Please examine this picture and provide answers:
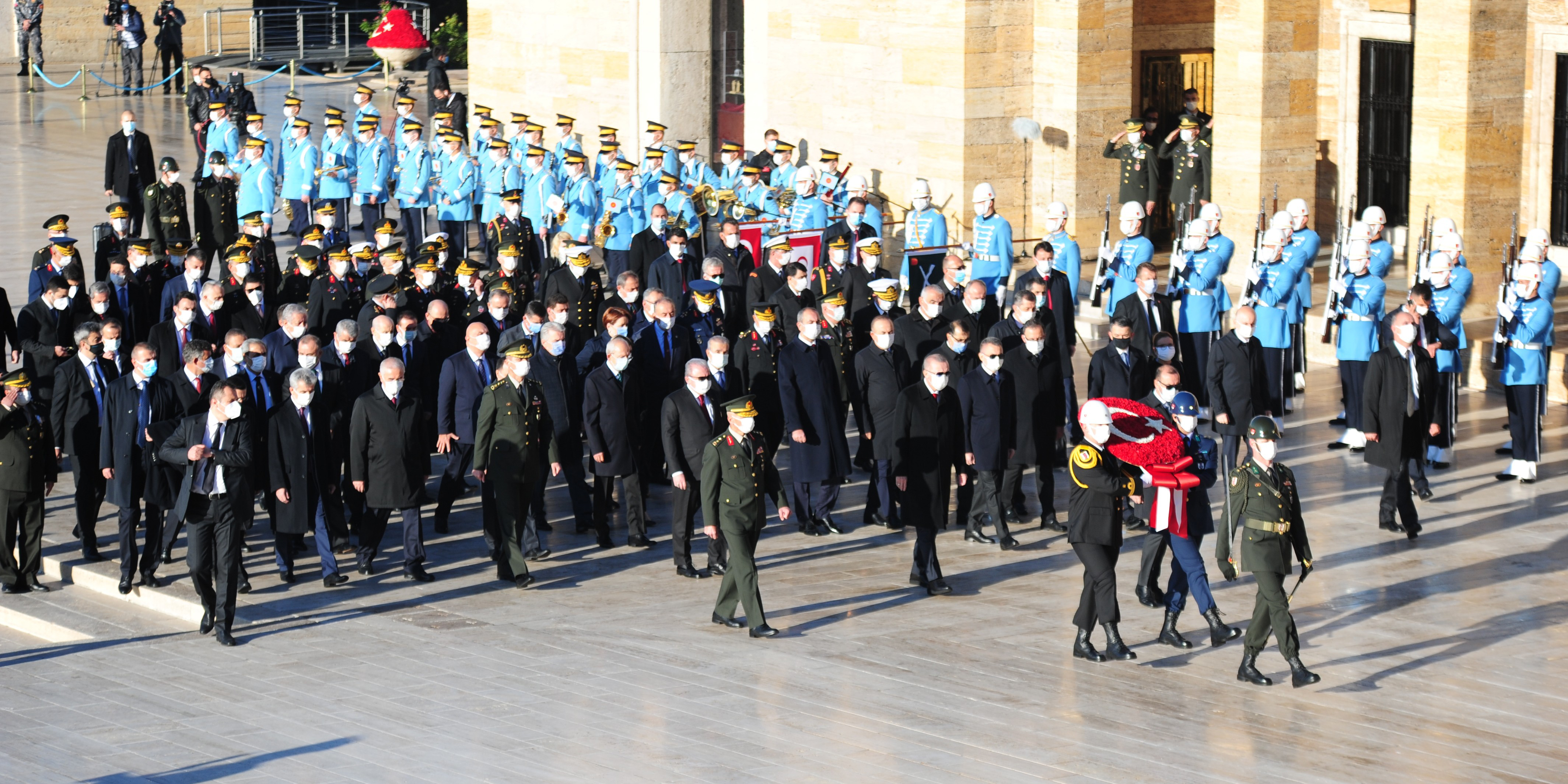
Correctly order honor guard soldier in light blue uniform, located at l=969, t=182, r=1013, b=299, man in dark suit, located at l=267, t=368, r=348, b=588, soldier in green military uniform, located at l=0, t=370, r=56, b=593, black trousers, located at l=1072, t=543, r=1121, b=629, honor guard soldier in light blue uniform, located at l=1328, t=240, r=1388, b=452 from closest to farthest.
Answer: black trousers, located at l=1072, t=543, r=1121, b=629 → soldier in green military uniform, located at l=0, t=370, r=56, b=593 → man in dark suit, located at l=267, t=368, r=348, b=588 → honor guard soldier in light blue uniform, located at l=1328, t=240, r=1388, b=452 → honor guard soldier in light blue uniform, located at l=969, t=182, r=1013, b=299

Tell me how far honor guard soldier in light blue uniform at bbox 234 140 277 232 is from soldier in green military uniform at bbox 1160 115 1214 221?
9242 mm

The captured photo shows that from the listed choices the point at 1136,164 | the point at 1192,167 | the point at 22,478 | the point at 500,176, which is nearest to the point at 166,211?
the point at 500,176

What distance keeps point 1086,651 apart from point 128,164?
53.2ft

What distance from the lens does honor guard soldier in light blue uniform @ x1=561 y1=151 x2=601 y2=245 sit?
2228 centimetres

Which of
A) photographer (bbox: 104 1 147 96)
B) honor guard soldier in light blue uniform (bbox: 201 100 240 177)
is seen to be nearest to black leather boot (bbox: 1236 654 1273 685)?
honor guard soldier in light blue uniform (bbox: 201 100 240 177)

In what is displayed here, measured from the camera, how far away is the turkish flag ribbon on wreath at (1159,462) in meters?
11.6

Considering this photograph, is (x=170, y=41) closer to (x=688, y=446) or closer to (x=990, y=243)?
(x=990, y=243)

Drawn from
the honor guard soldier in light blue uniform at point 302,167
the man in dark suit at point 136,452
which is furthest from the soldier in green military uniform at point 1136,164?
the man in dark suit at point 136,452

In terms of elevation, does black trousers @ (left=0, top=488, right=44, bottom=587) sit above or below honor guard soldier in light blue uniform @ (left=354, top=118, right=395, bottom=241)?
below

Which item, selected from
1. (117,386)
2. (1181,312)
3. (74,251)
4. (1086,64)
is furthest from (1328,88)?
(117,386)

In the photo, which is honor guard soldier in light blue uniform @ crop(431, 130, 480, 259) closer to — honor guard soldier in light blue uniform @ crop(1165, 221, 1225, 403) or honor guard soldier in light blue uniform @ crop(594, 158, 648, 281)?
honor guard soldier in light blue uniform @ crop(594, 158, 648, 281)

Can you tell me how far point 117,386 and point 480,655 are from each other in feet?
10.7

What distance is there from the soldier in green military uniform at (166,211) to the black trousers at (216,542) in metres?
10.2

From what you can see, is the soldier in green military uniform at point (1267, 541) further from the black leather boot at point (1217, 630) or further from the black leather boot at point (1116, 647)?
the black leather boot at point (1116, 647)
